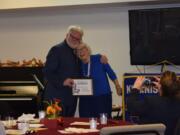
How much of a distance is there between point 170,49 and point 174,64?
0.74ft

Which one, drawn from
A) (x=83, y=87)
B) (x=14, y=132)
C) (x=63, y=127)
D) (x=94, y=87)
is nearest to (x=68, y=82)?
(x=83, y=87)

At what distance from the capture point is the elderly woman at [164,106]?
10.6 feet

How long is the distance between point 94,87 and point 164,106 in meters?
1.67

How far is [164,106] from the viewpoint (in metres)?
3.25

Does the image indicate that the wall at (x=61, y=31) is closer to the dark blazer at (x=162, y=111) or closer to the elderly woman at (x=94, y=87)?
the elderly woman at (x=94, y=87)

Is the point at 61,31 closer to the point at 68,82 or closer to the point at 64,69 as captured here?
the point at 64,69

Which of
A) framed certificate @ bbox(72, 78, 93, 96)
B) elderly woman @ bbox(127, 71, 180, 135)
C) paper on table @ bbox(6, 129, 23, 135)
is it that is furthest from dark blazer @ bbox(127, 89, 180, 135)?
framed certificate @ bbox(72, 78, 93, 96)

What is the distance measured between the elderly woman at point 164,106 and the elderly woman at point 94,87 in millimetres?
1443

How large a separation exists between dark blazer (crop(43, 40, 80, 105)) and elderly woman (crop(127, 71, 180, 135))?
1.51 meters

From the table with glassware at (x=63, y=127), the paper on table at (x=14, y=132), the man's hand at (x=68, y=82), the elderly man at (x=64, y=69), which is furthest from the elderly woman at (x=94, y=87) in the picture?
the paper on table at (x=14, y=132)

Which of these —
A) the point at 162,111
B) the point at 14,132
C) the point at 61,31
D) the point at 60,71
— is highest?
the point at 61,31

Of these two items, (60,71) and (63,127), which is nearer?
(63,127)

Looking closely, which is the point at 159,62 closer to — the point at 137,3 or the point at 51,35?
the point at 137,3

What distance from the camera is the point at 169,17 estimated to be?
19.7 ft
